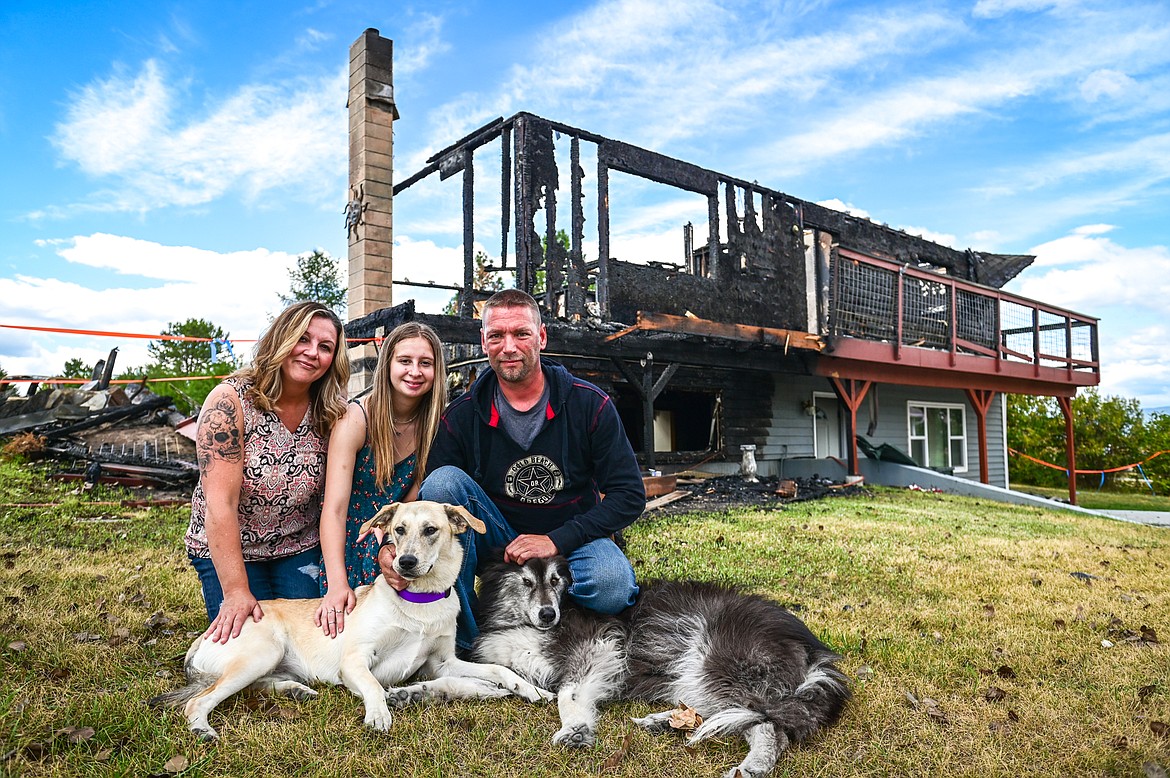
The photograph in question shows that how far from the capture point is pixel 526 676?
2990mm

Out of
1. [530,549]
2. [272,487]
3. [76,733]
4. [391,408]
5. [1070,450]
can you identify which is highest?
[391,408]

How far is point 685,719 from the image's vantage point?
8.68 ft

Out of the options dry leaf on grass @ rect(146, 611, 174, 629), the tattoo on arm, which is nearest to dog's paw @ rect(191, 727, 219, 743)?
the tattoo on arm

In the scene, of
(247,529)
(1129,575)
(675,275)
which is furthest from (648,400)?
(247,529)

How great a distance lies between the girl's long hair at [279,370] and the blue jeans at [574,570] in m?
0.54

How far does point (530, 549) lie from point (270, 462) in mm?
1161

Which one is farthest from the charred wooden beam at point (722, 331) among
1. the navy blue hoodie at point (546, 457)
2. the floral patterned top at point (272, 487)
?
the floral patterned top at point (272, 487)

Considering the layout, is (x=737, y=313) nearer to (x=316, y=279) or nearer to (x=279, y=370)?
(x=279, y=370)

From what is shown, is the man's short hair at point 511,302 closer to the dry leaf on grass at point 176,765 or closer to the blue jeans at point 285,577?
the blue jeans at point 285,577

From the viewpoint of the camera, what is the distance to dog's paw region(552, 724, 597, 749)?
96.4 inches

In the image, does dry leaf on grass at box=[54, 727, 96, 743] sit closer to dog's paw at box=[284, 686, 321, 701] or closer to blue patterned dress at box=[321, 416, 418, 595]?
dog's paw at box=[284, 686, 321, 701]

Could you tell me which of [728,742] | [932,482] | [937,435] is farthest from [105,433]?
[937,435]

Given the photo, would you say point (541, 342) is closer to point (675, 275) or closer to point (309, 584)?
point (309, 584)

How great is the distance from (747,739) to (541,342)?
1.96m
